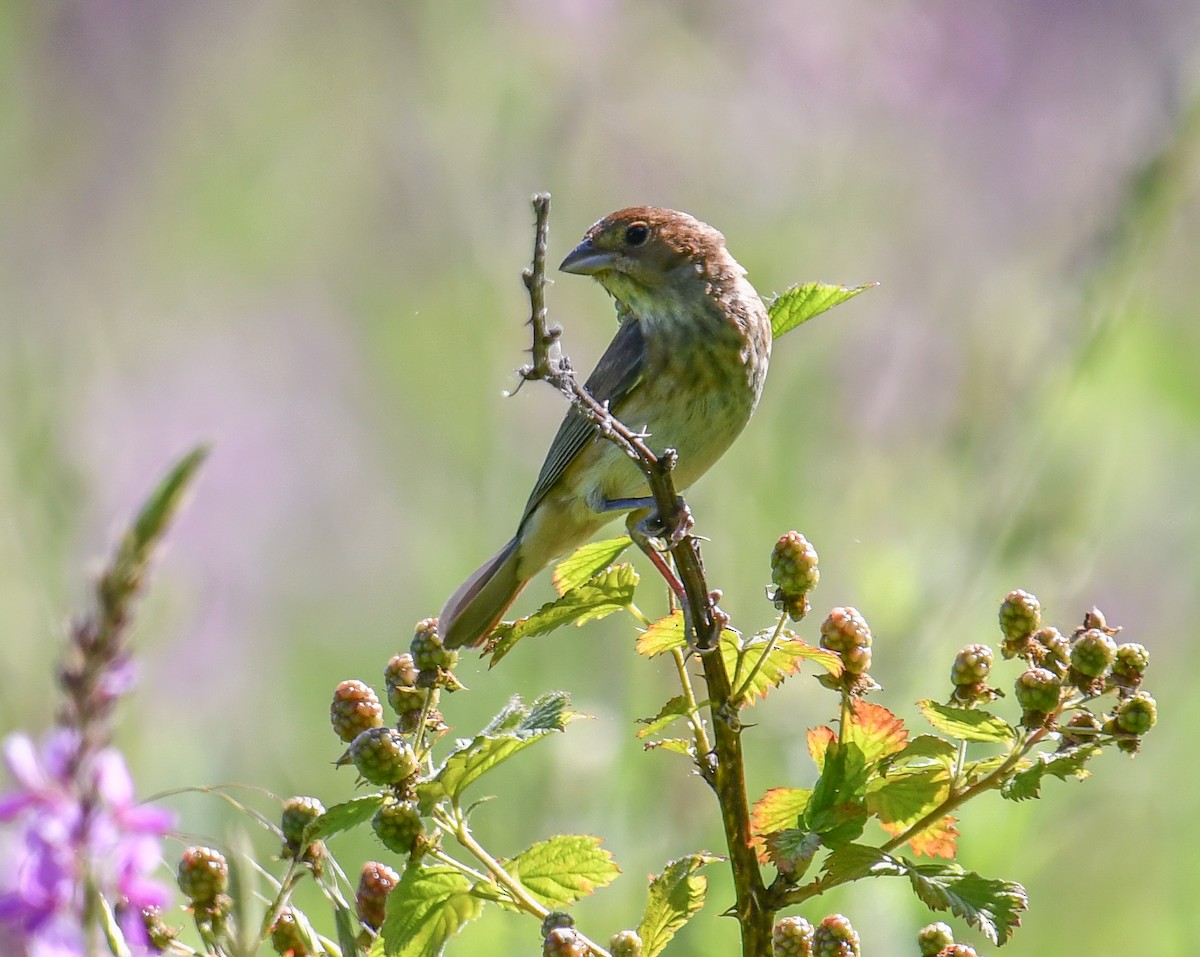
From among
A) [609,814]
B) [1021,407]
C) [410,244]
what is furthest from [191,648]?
[1021,407]

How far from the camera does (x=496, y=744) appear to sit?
1.71m

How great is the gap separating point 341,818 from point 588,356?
485 cm

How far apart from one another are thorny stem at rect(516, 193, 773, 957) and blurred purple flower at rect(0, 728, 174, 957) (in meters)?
0.55

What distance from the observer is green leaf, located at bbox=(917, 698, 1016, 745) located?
1734 millimetres

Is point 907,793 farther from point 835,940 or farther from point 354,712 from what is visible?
point 354,712

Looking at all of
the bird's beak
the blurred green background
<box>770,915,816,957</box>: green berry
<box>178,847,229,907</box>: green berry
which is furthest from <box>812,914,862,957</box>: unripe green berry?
the bird's beak

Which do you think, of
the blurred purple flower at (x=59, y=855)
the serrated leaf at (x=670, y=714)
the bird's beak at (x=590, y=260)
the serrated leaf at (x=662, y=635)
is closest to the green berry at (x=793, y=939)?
the serrated leaf at (x=670, y=714)

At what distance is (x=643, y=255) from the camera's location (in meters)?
3.77

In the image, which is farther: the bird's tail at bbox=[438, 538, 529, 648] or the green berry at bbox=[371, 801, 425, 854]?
the bird's tail at bbox=[438, 538, 529, 648]

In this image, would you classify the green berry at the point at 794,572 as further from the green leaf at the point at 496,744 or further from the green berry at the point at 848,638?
the green leaf at the point at 496,744

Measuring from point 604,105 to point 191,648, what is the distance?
8.69 feet

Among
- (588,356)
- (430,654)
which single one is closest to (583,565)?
(430,654)

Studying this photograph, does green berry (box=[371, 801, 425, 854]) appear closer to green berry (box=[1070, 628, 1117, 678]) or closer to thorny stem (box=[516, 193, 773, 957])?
thorny stem (box=[516, 193, 773, 957])

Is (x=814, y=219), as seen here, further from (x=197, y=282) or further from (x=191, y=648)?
(x=197, y=282)
